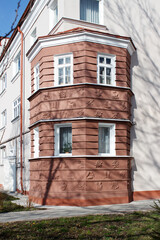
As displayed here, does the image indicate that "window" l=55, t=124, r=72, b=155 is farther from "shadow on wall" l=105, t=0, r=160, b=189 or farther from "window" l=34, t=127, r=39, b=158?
"shadow on wall" l=105, t=0, r=160, b=189

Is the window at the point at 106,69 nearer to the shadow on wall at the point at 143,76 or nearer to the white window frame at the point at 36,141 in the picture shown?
the shadow on wall at the point at 143,76

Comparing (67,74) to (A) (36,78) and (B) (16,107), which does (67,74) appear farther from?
(B) (16,107)

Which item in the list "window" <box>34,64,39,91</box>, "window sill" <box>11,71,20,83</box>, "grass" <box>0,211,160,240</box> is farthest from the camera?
"window sill" <box>11,71,20,83</box>

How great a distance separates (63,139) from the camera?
46.0ft

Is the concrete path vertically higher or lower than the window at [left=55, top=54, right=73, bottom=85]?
lower

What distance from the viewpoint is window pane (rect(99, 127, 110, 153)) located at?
1390 centimetres

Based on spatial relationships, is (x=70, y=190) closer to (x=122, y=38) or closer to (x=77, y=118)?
(x=77, y=118)

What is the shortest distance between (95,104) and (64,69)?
2.07 m

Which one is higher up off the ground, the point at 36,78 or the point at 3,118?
the point at 36,78

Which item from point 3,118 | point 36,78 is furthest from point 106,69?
point 3,118

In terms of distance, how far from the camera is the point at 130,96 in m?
14.9

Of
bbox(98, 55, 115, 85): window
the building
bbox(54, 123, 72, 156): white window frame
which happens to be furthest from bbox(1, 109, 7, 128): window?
bbox(98, 55, 115, 85): window

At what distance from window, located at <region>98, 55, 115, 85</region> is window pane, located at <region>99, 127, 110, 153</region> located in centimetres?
195

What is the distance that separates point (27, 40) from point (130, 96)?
8.58m
